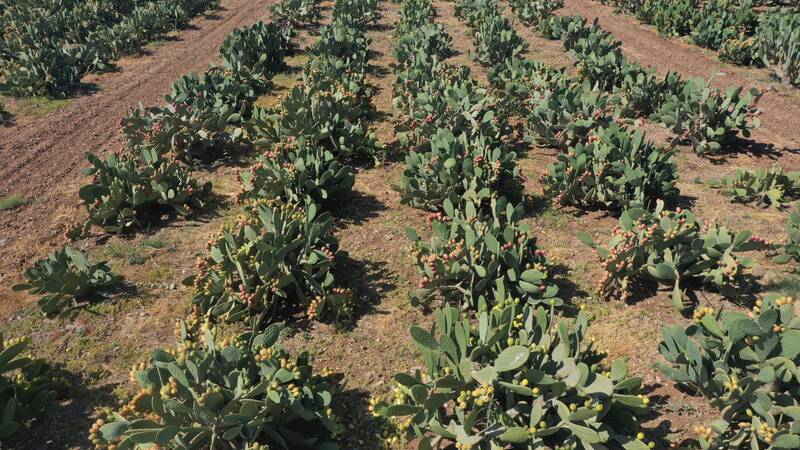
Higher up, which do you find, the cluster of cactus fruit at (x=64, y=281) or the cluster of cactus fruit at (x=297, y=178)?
the cluster of cactus fruit at (x=297, y=178)

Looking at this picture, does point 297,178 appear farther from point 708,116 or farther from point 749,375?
point 708,116

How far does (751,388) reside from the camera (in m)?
3.79

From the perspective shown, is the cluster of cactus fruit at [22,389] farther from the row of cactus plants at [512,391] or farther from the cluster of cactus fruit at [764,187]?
the cluster of cactus fruit at [764,187]

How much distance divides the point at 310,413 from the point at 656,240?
399cm

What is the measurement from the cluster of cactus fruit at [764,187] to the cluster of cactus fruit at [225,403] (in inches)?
254

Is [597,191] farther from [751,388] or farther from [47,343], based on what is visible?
[47,343]

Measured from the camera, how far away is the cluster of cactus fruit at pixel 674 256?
5414 millimetres

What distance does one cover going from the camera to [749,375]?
392 centimetres

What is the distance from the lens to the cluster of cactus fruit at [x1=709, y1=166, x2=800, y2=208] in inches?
282

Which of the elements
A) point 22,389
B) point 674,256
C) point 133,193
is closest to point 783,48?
point 674,256

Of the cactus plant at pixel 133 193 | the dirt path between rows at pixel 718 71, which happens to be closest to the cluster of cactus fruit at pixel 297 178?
the cactus plant at pixel 133 193

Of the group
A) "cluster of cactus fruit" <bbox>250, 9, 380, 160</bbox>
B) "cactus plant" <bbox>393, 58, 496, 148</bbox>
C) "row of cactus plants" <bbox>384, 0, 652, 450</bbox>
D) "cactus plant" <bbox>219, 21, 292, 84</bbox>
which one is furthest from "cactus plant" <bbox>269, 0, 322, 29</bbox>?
"row of cactus plants" <bbox>384, 0, 652, 450</bbox>

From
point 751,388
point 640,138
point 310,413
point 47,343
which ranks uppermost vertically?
point 640,138

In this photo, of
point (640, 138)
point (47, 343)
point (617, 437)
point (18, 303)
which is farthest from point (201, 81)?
point (617, 437)
